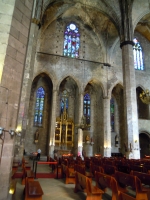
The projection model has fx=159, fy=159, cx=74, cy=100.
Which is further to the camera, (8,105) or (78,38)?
(78,38)

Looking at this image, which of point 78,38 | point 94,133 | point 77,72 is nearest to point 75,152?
point 94,133

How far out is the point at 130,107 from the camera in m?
14.1

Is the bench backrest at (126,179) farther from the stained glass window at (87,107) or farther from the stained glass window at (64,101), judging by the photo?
the stained glass window at (87,107)

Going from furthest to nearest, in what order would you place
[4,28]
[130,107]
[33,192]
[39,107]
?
1. [39,107]
2. [130,107]
3. [4,28]
4. [33,192]

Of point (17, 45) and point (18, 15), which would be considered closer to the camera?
point (17, 45)

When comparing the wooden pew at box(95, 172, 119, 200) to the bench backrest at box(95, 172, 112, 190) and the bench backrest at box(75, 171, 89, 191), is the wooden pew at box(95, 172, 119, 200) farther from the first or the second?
the bench backrest at box(75, 171, 89, 191)

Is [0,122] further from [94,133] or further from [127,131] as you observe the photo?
[94,133]

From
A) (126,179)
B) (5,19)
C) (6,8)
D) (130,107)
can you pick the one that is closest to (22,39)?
(5,19)

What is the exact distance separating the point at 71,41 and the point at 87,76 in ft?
17.5

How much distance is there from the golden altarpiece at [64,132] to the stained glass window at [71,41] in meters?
7.52

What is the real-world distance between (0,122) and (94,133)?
18027 mm

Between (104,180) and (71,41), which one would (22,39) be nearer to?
(104,180)

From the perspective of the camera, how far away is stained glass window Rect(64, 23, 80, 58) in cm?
2047

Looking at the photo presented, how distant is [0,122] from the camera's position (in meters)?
3.64
